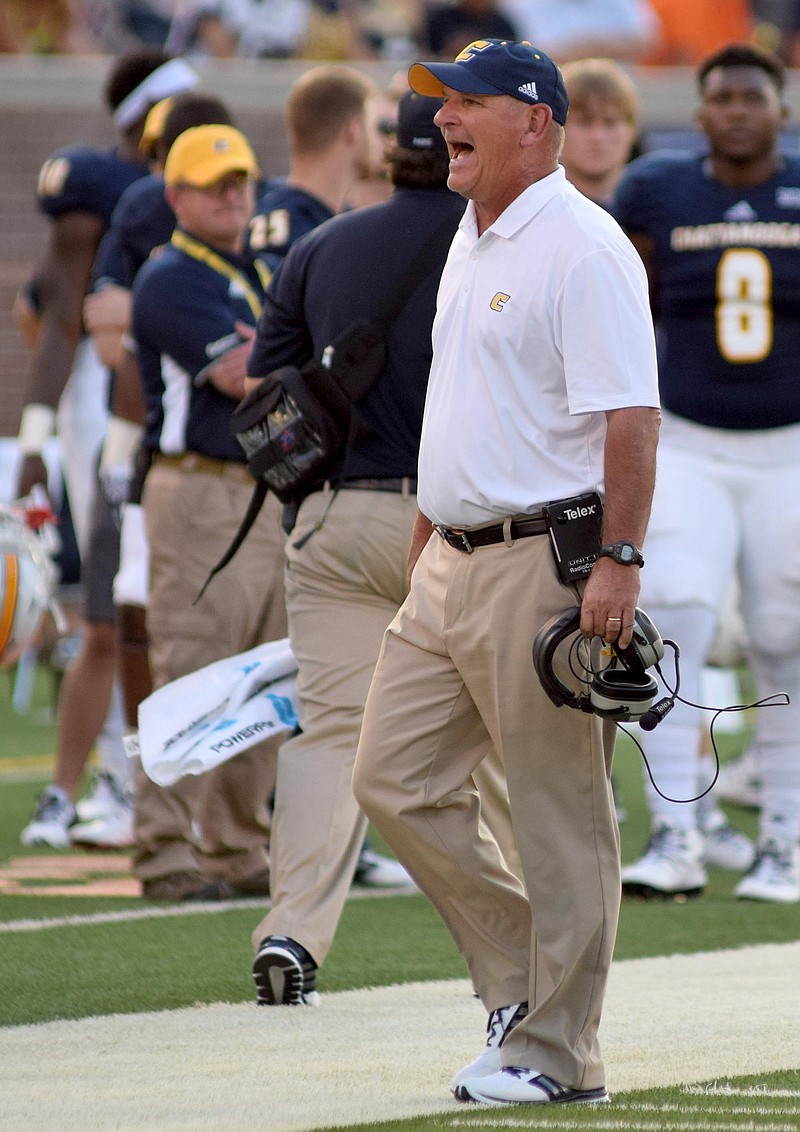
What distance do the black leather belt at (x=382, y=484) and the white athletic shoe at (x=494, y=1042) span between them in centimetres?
144

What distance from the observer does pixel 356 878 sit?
6719 mm

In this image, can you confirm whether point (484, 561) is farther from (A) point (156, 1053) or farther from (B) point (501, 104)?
(A) point (156, 1053)

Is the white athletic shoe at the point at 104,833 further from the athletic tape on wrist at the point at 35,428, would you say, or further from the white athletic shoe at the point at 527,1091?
the white athletic shoe at the point at 527,1091

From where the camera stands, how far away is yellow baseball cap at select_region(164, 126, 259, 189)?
20.3 feet

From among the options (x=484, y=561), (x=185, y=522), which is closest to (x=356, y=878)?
(x=185, y=522)

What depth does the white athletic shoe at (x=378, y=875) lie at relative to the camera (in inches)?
262

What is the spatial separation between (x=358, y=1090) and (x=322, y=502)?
5.13ft

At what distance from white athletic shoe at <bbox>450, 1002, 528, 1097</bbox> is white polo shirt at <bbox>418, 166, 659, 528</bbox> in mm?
905

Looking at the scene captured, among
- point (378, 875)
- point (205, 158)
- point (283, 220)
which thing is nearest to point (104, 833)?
point (378, 875)

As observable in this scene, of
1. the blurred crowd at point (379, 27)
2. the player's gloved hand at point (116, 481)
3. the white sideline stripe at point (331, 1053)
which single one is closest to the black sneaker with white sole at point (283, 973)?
the white sideline stripe at point (331, 1053)

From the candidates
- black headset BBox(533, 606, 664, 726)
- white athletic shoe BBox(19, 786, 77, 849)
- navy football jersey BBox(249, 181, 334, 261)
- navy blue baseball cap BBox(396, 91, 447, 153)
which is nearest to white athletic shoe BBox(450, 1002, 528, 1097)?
black headset BBox(533, 606, 664, 726)

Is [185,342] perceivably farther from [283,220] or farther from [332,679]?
[332,679]

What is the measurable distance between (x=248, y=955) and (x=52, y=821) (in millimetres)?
2236

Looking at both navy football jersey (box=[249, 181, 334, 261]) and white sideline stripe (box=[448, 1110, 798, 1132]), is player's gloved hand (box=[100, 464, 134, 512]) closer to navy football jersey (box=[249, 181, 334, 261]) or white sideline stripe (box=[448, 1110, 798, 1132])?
navy football jersey (box=[249, 181, 334, 261])
